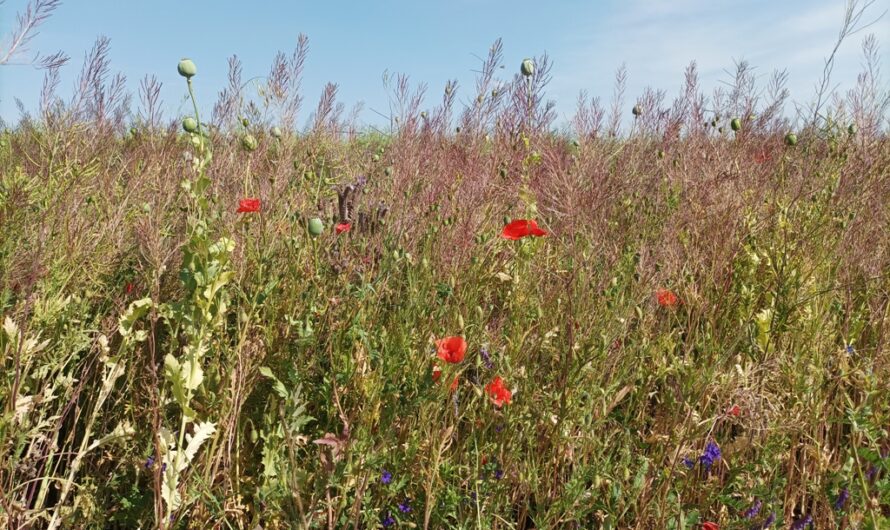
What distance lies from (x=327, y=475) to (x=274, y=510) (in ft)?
0.45

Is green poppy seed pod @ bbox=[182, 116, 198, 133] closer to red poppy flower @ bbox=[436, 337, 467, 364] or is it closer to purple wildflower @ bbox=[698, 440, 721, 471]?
red poppy flower @ bbox=[436, 337, 467, 364]

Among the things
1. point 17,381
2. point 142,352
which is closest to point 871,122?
point 142,352

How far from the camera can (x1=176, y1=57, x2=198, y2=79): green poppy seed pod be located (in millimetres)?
1691

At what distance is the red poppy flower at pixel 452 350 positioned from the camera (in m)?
1.58

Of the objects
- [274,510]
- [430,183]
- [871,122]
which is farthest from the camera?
[871,122]

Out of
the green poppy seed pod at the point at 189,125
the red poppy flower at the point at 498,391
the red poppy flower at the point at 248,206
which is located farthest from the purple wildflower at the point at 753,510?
the green poppy seed pod at the point at 189,125

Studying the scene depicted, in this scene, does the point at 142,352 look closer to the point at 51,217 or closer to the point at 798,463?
the point at 51,217

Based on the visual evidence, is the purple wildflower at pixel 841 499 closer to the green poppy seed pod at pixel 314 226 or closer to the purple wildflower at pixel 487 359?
the purple wildflower at pixel 487 359

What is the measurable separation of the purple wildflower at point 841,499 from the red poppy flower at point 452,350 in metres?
0.90

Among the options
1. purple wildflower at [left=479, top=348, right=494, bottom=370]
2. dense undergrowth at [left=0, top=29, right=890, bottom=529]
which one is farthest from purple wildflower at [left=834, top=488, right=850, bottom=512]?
purple wildflower at [left=479, top=348, right=494, bottom=370]

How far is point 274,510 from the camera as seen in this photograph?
140 centimetres

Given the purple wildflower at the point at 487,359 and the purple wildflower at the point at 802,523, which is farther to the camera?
the purple wildflower at the point at 487,359

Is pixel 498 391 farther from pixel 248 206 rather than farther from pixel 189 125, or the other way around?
pixel 189 125

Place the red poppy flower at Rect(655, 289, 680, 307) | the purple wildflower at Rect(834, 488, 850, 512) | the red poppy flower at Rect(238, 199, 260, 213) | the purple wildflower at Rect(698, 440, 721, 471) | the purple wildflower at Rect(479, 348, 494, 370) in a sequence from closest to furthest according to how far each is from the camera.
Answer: the purple wildflower at Rect(834, 488, 850, 512)
the purple wildflower at Rect(698, 440, 721, 471)
the purple wildflower at Rect(479, 348, 494, 370)
the red poppy flower at Rect(238, 199, 260, 213)
the red poppy flower at Rect(655, 289, 680, 307)
